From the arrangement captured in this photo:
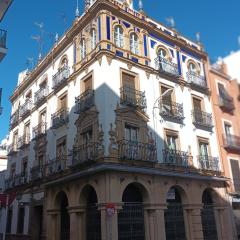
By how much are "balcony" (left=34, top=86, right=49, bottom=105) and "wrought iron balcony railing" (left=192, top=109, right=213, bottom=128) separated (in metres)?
10.2

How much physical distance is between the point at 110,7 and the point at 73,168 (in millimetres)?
9118

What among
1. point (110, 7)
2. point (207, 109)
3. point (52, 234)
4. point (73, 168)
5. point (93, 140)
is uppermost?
point (110, 7)

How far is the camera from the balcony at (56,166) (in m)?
18.1

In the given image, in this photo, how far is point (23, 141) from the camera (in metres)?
24.5

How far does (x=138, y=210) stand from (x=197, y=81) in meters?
10.1

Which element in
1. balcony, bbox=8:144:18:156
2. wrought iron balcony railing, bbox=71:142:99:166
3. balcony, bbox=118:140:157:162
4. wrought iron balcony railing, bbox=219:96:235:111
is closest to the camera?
wrought iron balcony railing, bbox=71:142:99:166

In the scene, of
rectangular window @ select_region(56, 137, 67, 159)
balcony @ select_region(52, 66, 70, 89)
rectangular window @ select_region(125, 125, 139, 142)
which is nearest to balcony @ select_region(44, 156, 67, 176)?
rectangular window @ select_region(56, 137, 67, 159)

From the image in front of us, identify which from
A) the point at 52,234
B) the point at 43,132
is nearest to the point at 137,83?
the point at 43,132

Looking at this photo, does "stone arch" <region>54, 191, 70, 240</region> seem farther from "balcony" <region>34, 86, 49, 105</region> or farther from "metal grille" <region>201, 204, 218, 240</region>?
"metal grille" <region>201, 204, 218, 240</region>

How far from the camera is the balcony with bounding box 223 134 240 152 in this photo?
839 inches

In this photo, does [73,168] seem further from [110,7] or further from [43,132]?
[110,7]

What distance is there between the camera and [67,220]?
58.5 ft

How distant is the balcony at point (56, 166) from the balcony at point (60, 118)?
2027 millimetres

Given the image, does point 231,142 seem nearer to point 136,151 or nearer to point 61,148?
point 136,151
